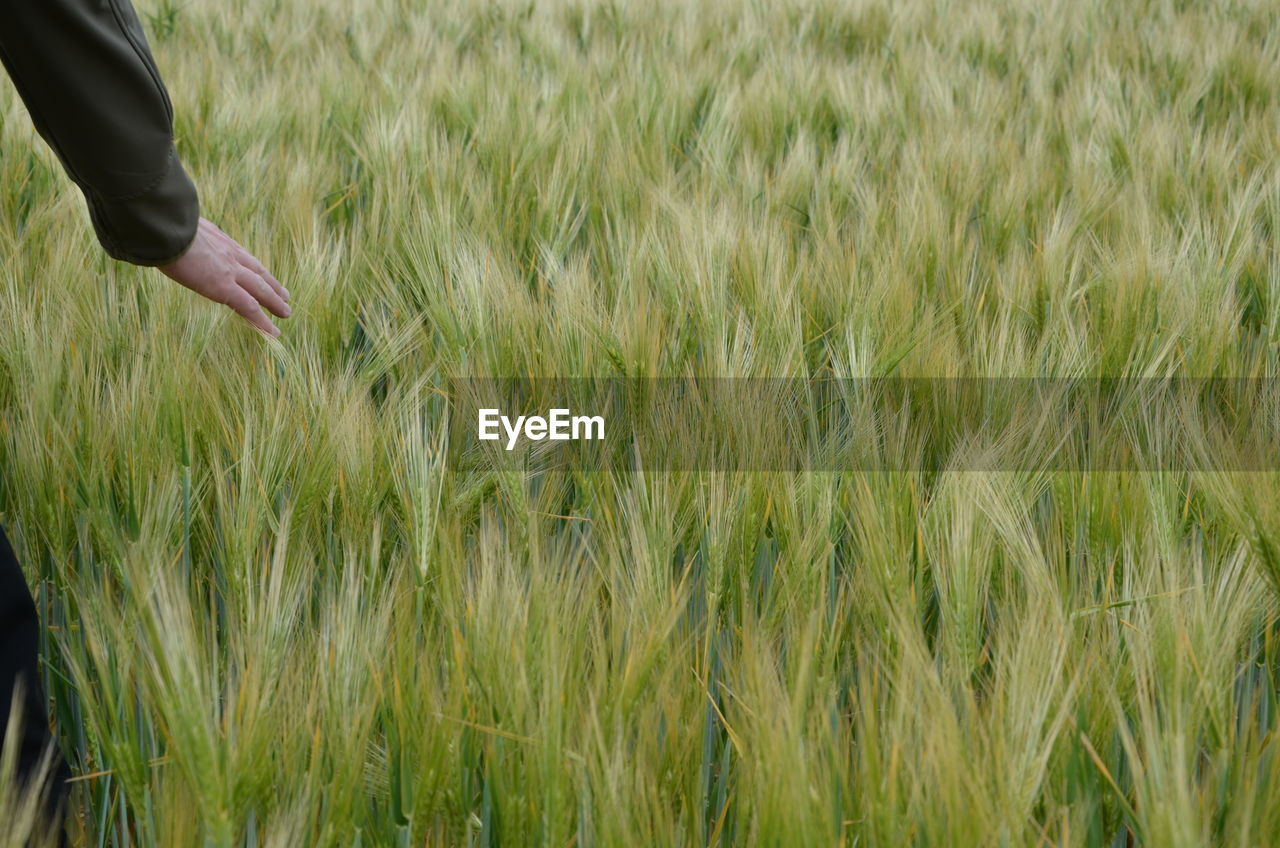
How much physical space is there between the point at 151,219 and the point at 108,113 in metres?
0.10

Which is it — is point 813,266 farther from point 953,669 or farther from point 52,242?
point 52,242

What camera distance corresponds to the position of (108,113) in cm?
81

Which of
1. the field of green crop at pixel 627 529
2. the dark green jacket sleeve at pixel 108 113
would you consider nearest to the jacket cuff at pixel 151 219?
the dark green jacket sleeve at pixel 108 113

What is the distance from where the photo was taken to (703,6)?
10.9 feet

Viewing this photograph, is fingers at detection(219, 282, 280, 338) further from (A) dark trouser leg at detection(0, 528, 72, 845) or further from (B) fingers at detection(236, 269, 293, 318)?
(A) dark trouser leg at detection(0, 528, 72, 845)

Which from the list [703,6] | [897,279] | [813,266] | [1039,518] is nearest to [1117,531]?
[1039,518]

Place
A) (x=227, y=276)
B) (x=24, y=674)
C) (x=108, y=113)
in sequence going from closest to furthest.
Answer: (x=24, y=674) → (x=108, y=113) → (x=227, y=276)

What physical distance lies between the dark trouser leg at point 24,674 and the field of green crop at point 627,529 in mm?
38

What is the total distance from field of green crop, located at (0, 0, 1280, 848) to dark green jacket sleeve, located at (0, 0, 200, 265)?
0.42 ft

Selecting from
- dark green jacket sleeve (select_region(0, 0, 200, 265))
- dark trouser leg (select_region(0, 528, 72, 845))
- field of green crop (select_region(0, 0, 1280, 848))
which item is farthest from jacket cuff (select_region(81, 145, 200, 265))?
dark trouser leg (select_region(0, 528, 72, 845))

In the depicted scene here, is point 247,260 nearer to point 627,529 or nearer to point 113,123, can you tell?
point 113,123

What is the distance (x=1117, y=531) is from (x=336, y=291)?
2.86 ft

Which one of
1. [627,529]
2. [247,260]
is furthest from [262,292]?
[627,529]

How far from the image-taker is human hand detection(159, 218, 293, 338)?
0.97 meters
